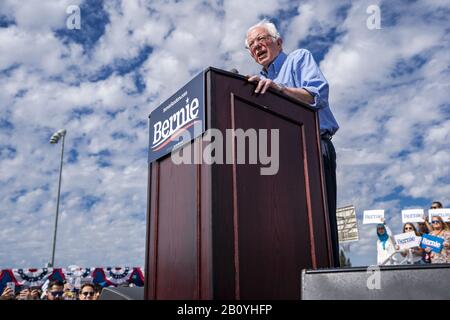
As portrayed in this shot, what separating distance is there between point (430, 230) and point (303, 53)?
4.96 meters

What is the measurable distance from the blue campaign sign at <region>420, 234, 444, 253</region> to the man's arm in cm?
416

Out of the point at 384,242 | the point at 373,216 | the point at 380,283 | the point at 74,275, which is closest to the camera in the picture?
the point at 380,283

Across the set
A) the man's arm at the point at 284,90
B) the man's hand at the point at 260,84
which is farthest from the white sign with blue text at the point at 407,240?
the man's hand at the point at 260,84

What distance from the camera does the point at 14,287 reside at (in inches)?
416

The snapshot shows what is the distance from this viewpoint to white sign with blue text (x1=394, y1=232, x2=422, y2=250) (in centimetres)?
585

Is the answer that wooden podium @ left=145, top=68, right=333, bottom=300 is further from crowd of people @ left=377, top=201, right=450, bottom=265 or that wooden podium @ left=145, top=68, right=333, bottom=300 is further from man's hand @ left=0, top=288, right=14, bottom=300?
man's hand @ left=0, top=288, right=14, bottom=300

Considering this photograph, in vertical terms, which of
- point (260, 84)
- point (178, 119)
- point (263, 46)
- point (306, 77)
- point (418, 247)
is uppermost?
point (263, 46)

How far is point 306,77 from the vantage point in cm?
247

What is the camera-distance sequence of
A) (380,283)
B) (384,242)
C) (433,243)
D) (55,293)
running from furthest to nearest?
(55,293)
(384,242)
(433,243)
(380,283)

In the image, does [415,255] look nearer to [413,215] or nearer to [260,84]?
[413,215]

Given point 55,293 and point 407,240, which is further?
point 55,293

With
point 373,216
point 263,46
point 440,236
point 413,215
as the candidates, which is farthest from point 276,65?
point 413,215

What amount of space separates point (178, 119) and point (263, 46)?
100 centimetres
